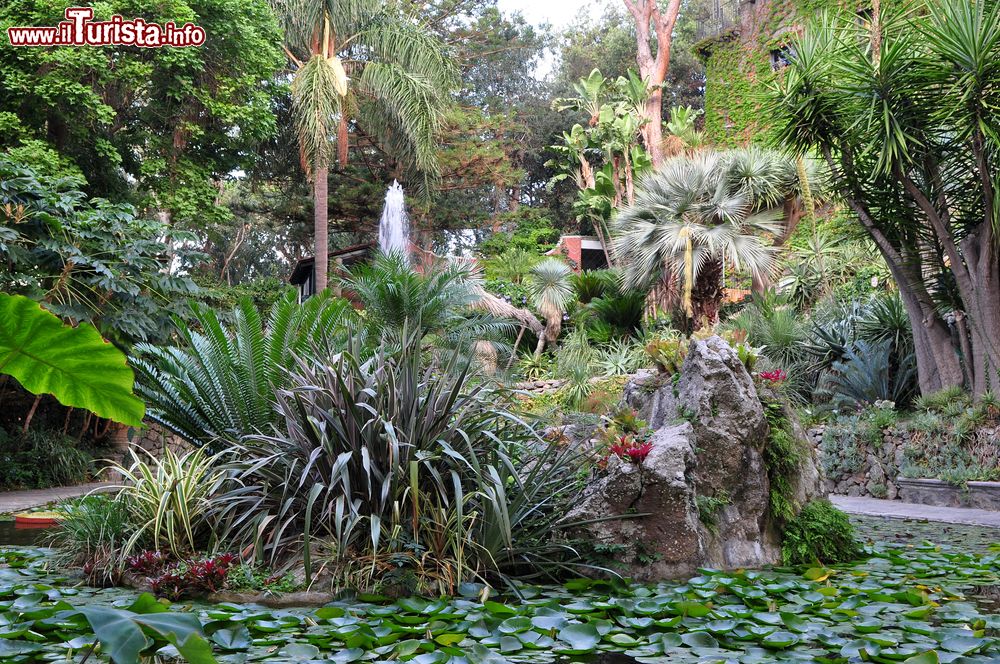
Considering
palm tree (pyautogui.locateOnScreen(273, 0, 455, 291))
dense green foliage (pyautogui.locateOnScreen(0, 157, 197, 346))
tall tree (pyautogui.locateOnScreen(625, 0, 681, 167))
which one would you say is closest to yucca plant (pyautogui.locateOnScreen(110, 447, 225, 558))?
dense green foliage (pyautogui.locateOnScreen(0, 157, 197, 346))

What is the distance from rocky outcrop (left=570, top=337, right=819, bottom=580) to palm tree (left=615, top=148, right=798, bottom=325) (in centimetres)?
961

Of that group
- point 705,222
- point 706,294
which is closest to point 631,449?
point 706,294

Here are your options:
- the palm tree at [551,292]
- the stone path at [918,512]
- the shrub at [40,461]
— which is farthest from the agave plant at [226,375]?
the palm tree at [551,292]

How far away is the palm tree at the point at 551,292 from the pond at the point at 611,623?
15.1 m

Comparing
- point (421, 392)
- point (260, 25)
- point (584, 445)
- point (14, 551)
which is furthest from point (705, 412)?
point (260, 25)

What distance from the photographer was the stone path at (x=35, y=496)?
8.87m

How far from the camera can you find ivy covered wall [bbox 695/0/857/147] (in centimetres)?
2134

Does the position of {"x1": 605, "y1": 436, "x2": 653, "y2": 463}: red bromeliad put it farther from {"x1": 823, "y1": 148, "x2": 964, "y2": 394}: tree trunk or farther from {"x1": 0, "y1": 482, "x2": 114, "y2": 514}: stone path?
{"x1": 823, "y1": 148, "x2": 964, "y2": 394}: tree trunk

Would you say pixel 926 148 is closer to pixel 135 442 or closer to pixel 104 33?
pixel 135 442

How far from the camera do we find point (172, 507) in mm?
4742

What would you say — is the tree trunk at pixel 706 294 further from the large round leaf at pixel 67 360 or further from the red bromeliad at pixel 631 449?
the large round leaf at pixel 67 360

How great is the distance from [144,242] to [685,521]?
9046 millimetres

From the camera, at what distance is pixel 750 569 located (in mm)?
5102

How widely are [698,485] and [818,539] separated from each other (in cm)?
91
